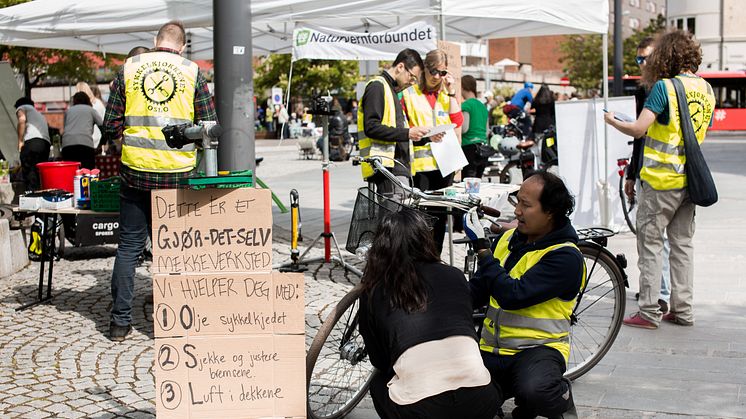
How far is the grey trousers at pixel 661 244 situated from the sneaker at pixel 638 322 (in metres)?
0.03

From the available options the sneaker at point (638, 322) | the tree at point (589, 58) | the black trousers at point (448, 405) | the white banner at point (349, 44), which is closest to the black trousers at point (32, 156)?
the white banner at point (349, 44)

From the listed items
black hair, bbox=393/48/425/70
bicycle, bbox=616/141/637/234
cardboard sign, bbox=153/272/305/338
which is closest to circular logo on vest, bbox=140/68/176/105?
black hair, bbox=393/48/425/70

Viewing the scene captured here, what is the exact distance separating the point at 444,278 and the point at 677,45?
331 centimetres

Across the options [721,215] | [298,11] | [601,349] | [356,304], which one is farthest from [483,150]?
[356,304]

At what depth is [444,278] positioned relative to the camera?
11.6 ft

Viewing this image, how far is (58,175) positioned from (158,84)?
2.42 metres

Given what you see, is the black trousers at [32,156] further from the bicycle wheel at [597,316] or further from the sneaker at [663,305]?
the bicycle wheel at [597,316]

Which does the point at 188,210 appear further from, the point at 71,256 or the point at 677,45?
the point at 71,256

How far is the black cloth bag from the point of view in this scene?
5918 millimetres

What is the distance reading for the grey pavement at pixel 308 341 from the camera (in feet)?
15.6

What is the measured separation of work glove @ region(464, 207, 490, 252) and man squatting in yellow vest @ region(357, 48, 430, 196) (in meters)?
2.75

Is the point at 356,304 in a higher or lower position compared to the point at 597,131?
lower

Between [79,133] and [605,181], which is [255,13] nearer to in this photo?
[79,133]

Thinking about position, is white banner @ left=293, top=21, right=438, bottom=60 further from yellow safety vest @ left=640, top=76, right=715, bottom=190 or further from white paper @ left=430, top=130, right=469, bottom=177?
yellow safety vest @ left=640, top=76, right=715, bottom=190
